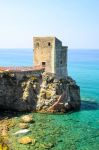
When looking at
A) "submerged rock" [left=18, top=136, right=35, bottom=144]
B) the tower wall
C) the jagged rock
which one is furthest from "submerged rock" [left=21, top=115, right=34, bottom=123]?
the tower wall

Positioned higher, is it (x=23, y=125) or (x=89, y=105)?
(x=89, y=105)

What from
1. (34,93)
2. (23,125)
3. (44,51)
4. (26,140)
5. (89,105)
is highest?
(44,51)

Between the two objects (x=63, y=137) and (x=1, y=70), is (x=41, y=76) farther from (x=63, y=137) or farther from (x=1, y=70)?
(x=63, y=137)

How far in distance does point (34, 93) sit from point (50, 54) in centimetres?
747

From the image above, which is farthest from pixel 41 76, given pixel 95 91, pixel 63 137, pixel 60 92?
pixel 95 91

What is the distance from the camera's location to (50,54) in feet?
181

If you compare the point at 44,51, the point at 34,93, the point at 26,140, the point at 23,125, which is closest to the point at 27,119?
the point at 23,125

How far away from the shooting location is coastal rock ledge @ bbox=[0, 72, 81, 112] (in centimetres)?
5203

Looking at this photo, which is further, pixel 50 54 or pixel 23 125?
pixel 50 54

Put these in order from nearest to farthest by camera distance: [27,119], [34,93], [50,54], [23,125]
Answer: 1. [23,125]
2. [27,119]
3. [34,93]
4. [50,54]

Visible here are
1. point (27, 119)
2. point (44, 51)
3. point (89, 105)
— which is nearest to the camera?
point (27, 119)

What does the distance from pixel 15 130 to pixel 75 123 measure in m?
8.90

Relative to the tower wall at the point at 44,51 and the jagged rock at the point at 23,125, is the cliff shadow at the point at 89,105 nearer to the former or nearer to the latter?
the tower wall at the point at 44,51

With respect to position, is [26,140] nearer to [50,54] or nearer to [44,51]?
[50,54]
